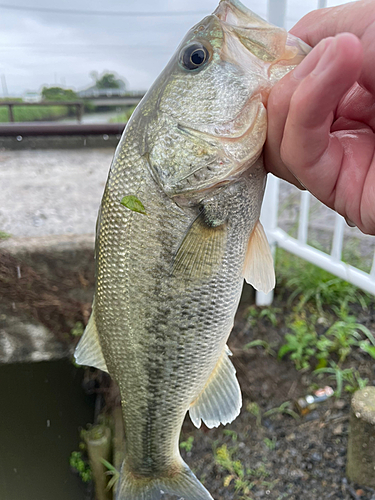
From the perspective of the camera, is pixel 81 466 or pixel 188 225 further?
pixel 81 466

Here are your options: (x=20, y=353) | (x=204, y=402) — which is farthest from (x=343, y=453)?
(x=20, y=353)

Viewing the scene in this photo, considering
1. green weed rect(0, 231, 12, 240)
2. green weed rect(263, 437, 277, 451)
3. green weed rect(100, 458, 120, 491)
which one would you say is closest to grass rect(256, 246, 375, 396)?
green weed rect(263, 437, 277, 451)

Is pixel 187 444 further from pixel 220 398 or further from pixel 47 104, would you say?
pixel 47 104

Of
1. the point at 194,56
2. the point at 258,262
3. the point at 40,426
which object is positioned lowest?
the point at 40,426

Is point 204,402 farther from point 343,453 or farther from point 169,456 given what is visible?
point 343,453

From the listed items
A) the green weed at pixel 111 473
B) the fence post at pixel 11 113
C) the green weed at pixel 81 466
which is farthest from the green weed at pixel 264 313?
the fence post at pixel 11 113

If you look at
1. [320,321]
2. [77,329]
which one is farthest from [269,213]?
[77,329]
